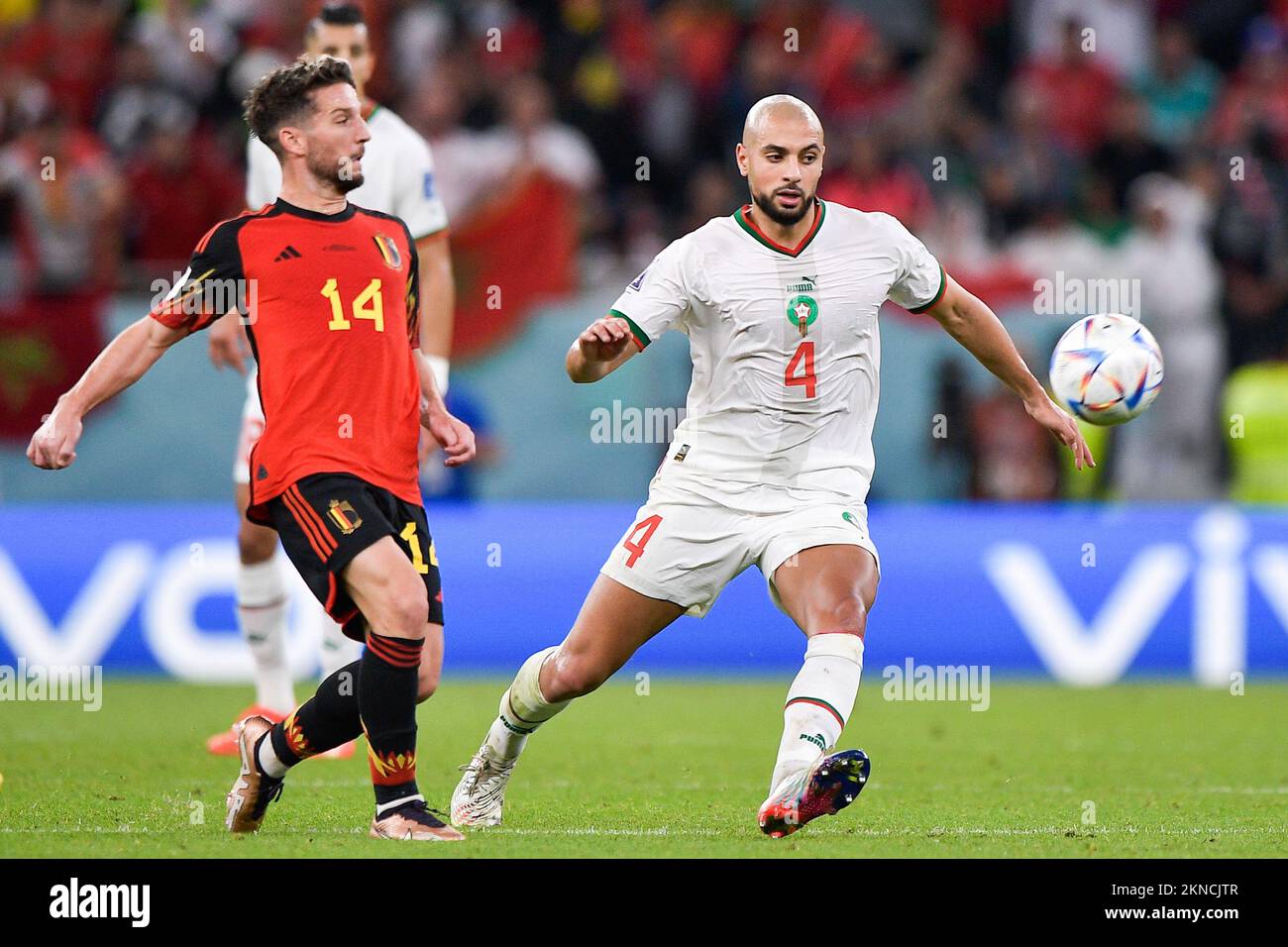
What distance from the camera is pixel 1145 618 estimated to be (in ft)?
39.9

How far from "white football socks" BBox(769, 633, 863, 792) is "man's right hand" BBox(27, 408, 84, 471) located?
2340 mm

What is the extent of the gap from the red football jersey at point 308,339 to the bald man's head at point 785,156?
Answer: 135 centimetres

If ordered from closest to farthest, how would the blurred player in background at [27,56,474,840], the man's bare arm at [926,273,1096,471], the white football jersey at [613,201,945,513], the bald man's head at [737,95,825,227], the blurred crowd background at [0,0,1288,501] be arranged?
the blurred player in background at [27,56,474,840] < the bald man's head at [737,95,825,227] < the white football jersey at [613,201,945,513] < the man's bare arm at [926,273,1096,471] < the blurred crowd background at [0,0,1288,501]

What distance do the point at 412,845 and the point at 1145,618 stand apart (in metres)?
7.27

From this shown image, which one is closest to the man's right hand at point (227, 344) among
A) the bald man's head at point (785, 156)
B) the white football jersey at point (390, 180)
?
the white football jersey at point (390, 180)

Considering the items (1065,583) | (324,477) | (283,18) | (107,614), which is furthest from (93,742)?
(283,18)

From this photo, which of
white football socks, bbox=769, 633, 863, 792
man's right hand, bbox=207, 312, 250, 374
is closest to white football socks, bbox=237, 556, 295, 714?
man's right hand, bbox=207, 312, 250, 374

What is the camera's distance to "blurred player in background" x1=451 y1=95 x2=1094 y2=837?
665 cm

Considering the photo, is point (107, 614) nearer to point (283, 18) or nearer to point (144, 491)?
point (144, 491)

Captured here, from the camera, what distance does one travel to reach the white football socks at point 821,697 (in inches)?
243

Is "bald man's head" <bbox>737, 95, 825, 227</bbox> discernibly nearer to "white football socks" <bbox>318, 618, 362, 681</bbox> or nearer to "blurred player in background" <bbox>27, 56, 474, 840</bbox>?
"blurred player in background" <bbox>27, 56, 474, 840</bbox>

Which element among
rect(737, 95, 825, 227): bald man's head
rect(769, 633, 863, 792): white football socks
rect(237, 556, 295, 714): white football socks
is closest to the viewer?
rect(769, 633, 863, 792): white football socks

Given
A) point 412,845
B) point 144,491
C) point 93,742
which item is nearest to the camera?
point 412,845

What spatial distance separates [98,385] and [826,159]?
10257mm
